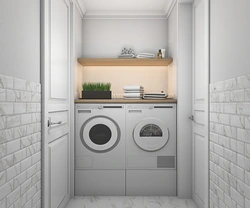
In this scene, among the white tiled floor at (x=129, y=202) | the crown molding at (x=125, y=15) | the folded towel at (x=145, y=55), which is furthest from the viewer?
the crown molding at (x=125, y=15)

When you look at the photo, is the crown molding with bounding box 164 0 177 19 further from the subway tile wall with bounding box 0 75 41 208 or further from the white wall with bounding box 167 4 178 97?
the subway tile wall with bounding box 0 75 41 208

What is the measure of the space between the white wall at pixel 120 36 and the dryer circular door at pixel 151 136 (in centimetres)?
121

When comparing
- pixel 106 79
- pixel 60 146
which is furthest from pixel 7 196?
pixel 106 79

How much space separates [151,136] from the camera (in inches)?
144

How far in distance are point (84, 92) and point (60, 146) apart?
3.29 ft

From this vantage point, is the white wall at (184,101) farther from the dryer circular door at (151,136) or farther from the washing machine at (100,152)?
the washing machine at (100,152)

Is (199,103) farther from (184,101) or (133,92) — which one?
(133,92)

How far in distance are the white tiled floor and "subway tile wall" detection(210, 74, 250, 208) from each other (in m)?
1.03

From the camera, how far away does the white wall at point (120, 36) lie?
436cm

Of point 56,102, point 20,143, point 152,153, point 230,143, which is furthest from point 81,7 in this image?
point 230,143

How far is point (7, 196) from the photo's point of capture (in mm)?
1672

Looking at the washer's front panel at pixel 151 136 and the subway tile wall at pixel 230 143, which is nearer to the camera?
the subway tile wall at pixel 230 143

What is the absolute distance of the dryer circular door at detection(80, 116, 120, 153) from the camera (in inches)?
143

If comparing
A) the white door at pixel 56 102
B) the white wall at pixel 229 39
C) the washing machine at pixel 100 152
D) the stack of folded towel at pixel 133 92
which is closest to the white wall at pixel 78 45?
the white door at pixel 56 102
